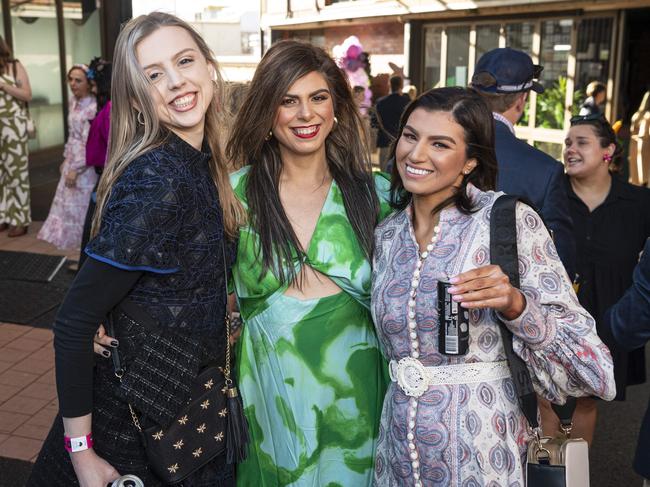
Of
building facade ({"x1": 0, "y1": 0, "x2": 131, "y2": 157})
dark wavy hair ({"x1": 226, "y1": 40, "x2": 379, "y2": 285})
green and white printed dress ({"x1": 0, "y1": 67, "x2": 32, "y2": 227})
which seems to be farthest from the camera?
building facade ({"x1": 0, "y1": 0, "x2": 131, "y2": 157})

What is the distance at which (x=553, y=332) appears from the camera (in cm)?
195

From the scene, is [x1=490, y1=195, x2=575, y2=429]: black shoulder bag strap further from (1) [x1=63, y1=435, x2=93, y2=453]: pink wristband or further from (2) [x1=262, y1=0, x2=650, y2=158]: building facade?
(2) [x1=262, y1=0, x2=650, y2=158]: building facade

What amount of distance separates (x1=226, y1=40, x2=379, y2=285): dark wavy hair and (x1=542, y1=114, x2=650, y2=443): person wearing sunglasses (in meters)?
1.72

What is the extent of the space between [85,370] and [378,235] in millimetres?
984

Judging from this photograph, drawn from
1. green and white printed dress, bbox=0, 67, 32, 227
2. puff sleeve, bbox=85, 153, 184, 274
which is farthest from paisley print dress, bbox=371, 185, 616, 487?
green and white printed dress, bbox=0, 67, 32, 227

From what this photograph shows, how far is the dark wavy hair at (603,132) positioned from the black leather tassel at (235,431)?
112 inches

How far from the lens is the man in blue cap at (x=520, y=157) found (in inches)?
131

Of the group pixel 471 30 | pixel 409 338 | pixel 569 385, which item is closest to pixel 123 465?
pixel 409 338

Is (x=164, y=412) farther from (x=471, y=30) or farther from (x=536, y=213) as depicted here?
(x=471, y=30)

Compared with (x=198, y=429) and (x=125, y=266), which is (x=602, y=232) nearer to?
(x=198, y=429)

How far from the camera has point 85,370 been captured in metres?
1.91

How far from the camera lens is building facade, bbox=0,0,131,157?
10852 millimetres

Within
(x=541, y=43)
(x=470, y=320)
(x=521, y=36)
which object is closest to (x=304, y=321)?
(x=470, y=320)

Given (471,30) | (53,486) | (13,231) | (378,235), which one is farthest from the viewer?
(471,30)
